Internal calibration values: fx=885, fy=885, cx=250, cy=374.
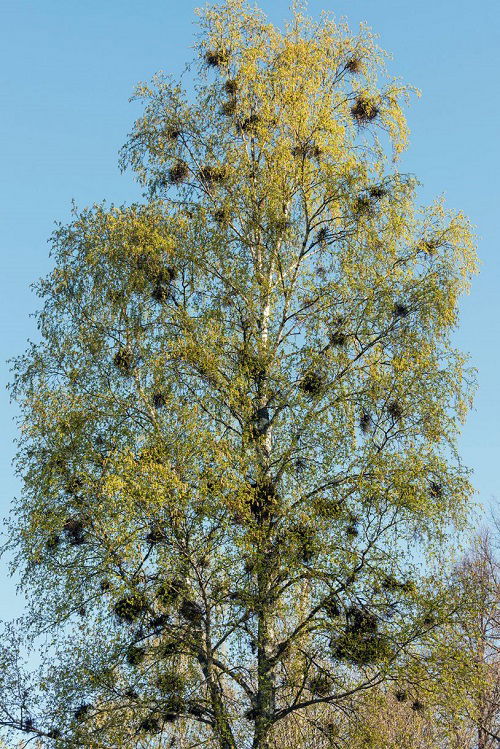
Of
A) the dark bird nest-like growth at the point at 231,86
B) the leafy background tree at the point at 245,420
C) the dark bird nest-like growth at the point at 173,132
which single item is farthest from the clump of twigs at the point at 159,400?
the dark bird nest-like growth at the point at 231,86

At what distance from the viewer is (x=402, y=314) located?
16.1 metres

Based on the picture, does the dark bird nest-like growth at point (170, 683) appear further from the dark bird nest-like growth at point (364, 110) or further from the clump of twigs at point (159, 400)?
the dark bird nest-like growth at point (364, 110)

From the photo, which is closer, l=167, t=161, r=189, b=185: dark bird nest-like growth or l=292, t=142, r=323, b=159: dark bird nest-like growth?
l=292, t=142, r=323, b=159: dark bird nest-like growth

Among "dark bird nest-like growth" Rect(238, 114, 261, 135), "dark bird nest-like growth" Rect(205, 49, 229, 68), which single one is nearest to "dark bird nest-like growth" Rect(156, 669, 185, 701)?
"dark bird nest-like growth" Rect(238, 114, 261, 135)

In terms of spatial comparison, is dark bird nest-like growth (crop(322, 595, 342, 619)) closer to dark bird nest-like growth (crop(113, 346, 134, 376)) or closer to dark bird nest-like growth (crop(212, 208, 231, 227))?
dark bird nest-like growth (crop(113, 346, 134, 376))

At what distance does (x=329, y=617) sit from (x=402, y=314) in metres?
5.67

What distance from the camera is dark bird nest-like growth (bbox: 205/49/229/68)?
64.8 feet

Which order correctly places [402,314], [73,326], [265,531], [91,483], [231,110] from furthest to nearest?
1. [231,110]
2. [73,326]
3. [402,314]
4. [91,483]
5. [265,531]

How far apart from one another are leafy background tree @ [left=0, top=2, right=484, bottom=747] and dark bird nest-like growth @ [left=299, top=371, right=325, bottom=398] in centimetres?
6

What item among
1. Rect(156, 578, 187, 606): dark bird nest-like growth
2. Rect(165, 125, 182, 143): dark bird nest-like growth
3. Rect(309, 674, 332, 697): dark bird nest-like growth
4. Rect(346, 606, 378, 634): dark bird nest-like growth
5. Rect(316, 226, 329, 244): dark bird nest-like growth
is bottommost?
Rect(309, 674, 332, 697): dark bird nest-like growth

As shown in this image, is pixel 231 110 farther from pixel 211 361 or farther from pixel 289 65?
pixel 211 361

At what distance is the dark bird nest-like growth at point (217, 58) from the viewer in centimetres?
1975

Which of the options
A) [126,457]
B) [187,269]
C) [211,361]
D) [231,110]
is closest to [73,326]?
[187,269]

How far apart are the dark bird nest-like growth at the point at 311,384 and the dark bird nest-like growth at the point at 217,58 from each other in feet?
A: 27.4
